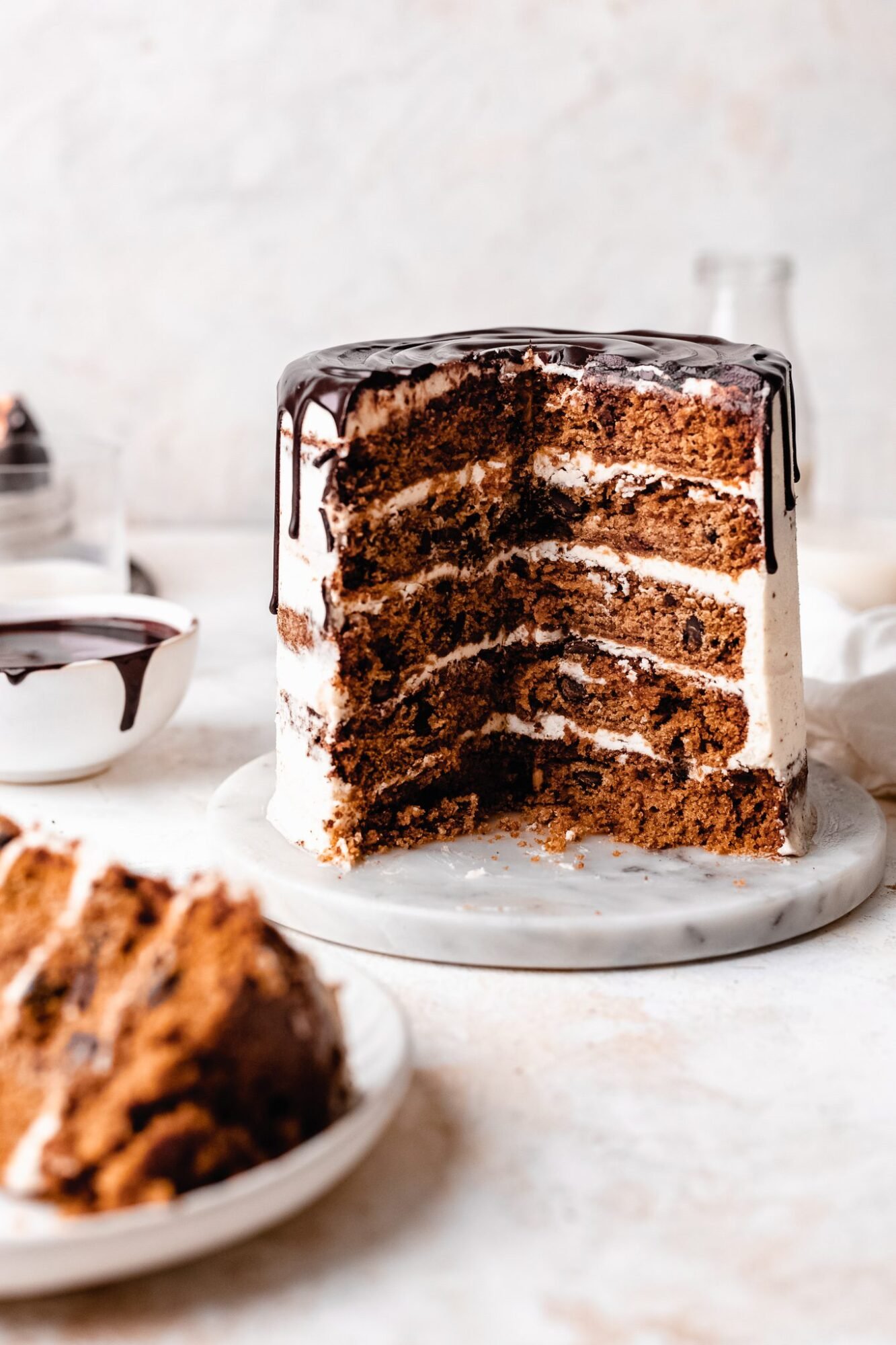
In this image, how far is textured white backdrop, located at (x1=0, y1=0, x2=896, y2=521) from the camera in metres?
4.57

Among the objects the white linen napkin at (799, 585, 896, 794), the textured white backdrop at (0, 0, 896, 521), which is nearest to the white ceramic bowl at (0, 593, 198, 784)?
the white linen napkin at (799, 585, 896, 794)

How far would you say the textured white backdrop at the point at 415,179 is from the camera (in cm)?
457

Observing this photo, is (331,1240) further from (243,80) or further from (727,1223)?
(243,80)

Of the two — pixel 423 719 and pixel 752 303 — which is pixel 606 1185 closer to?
pixel 423 719

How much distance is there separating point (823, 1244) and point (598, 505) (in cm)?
132

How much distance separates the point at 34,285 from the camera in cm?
485

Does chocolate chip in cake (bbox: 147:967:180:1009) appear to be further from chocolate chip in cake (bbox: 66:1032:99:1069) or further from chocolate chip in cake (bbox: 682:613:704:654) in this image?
chocolate chip in cake (bbox: 682:613:704:654)

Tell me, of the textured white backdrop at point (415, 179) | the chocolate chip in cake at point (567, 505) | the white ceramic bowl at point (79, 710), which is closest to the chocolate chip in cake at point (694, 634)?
the chocolate chip in cake at point (567, 505)

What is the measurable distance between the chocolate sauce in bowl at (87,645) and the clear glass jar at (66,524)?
842 millimetres

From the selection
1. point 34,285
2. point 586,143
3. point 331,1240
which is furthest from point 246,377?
point 331,1240

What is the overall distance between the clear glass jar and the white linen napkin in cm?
174

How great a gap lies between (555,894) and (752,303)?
2360mm

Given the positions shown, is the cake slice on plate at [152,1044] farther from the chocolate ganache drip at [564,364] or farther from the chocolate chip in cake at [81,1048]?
the chocolate ganache drip at [564,364]

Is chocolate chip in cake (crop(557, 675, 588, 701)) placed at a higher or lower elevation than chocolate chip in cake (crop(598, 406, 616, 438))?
lower
